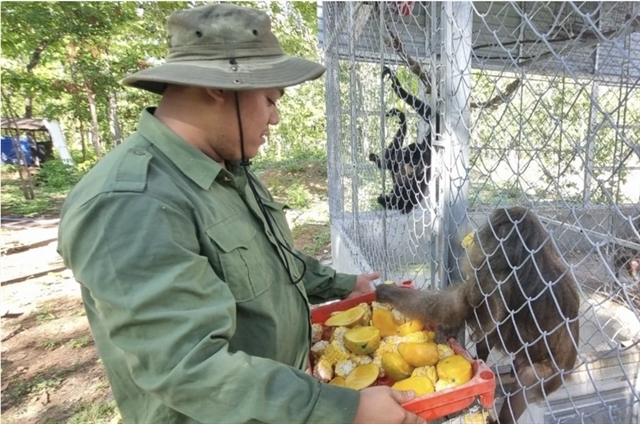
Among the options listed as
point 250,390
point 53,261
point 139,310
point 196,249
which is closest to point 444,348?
point 250,390

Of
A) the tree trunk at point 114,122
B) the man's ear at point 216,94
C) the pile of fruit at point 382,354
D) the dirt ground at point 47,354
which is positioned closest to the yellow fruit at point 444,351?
the pile of fruit at point 382,354

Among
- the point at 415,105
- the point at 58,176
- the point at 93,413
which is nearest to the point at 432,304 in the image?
the point at 415,105

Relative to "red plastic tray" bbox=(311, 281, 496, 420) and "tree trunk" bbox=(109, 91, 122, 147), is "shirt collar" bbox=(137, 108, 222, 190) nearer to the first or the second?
"red plastic tray" bbox=(311, 281, 496, 420)

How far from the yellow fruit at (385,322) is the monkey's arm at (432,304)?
76 millimetres

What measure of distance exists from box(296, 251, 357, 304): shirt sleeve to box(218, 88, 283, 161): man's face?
0.63m

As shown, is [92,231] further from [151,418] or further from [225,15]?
[225,15]

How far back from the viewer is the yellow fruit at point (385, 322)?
68.4 inches

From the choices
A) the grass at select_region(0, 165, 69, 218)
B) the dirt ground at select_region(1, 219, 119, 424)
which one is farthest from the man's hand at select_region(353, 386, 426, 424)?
the grass at select_region(0, 165, 69, 218)

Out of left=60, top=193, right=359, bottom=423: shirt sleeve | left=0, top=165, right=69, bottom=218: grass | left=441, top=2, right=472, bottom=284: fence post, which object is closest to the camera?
left=60, top=193, right=359, bottom=423: shirt sleeve

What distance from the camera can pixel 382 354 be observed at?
159cm

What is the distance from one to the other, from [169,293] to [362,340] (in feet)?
2.84

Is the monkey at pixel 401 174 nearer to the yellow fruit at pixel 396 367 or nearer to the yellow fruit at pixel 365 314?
the yellow fruit at pixel 365 314

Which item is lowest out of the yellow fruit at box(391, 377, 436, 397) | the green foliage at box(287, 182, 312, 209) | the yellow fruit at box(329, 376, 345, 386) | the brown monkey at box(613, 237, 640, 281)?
the green foliage at box(287, 182, 312, 209)

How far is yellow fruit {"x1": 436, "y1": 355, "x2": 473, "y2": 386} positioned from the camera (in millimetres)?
1349
